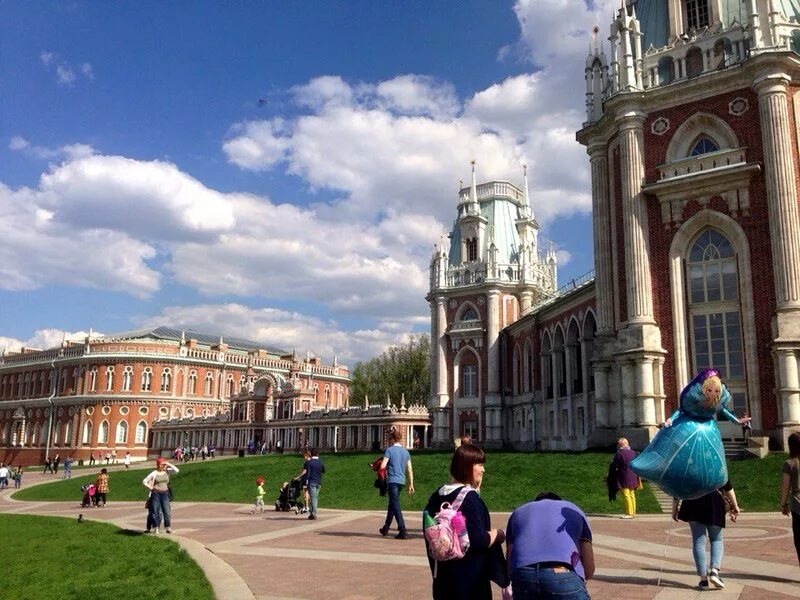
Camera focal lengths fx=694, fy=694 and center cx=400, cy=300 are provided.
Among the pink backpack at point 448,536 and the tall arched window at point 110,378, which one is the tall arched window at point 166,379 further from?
the pink backpack at point 448,536

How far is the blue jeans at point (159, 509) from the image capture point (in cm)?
1427

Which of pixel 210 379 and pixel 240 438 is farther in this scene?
pixel 210 379

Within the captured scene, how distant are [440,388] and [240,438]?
25.9 metres

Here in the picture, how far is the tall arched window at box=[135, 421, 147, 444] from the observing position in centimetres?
7588

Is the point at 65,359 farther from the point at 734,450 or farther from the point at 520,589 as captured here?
the point at 520,589

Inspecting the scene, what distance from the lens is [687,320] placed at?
27.1 meters

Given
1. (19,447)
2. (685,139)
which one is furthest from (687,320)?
(19,447)

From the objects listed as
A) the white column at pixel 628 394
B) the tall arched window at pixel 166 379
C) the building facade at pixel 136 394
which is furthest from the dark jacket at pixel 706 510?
the tall arched window at pixel 166 379

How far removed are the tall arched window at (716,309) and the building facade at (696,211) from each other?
0.04m

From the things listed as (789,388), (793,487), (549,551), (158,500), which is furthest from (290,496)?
(789,388)

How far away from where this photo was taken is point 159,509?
1434cm

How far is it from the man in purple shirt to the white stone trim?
2374 centimetres

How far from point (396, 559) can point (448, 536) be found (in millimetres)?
6054

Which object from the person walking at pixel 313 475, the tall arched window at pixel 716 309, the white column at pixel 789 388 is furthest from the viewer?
the tall arched window at pixel 716 309
